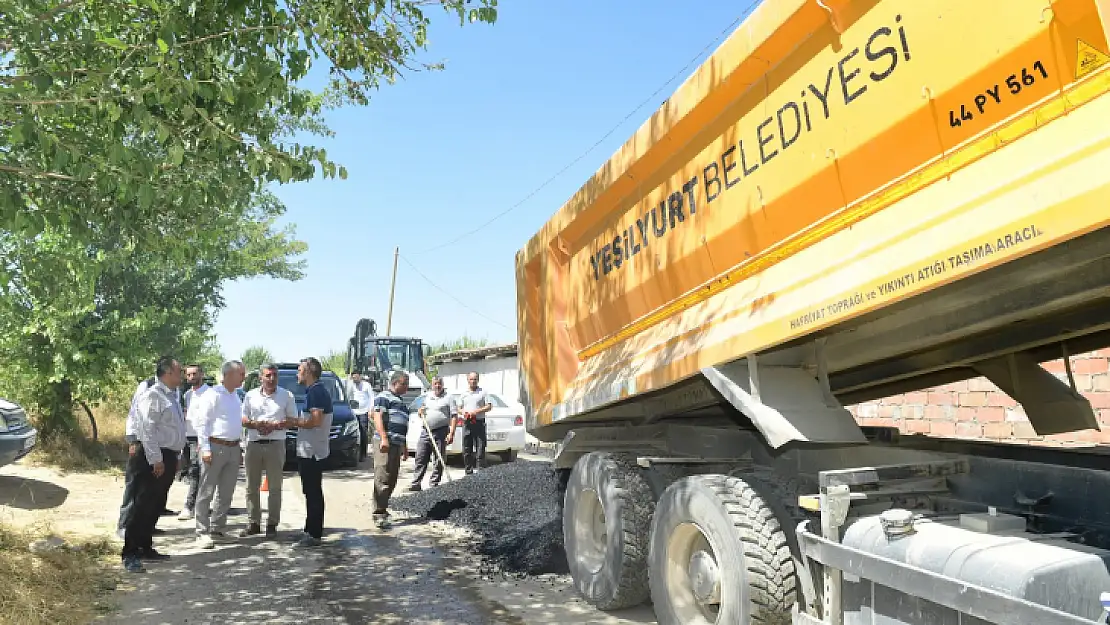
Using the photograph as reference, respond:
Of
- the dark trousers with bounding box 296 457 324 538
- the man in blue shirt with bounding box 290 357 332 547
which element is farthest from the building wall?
the dark trousers with bounding box 296 457 324 538

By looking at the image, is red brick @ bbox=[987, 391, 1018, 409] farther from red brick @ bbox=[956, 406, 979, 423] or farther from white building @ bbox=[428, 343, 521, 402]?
white building @ bbox=[428, 343, 521, 402]

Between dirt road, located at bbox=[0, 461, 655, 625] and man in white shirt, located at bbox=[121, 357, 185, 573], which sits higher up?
man in white shirt, located at bbox=[121, 357, 185, 573]

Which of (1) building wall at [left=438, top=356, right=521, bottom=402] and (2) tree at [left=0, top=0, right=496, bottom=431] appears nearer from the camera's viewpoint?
(2) tree at [left=0, top=0, right=496, bottom=431]

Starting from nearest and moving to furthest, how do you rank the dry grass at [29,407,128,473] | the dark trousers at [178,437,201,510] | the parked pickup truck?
the dark trousers at [178,437,201,510]
the parked pickup truck
the dry grass at [29,407,128,473]

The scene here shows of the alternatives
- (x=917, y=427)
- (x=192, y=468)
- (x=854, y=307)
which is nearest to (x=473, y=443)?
(x=192, y=468)

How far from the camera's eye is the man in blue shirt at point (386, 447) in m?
8.66

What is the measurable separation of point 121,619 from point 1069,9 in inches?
237

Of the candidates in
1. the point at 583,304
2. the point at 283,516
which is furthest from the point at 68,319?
the point at 583,304

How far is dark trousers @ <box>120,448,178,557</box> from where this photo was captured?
21.8 feet

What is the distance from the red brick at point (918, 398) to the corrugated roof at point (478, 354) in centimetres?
1558

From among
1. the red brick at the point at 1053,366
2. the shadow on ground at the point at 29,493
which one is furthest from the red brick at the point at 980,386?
the shadow on ground at the point at 29,493

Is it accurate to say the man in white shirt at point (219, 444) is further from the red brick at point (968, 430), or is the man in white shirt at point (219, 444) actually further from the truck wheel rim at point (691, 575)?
the red brick at point (968, 430)

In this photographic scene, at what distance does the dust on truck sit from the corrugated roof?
18.2 metres

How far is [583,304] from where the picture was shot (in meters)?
5.88
